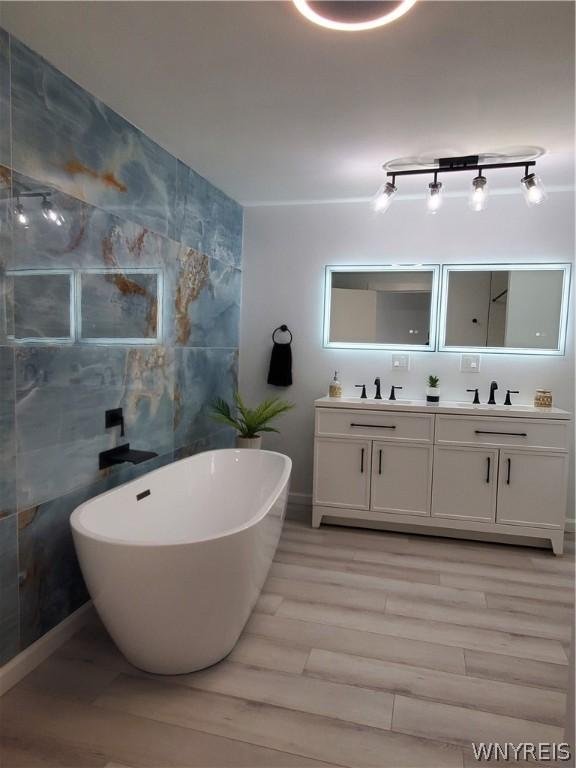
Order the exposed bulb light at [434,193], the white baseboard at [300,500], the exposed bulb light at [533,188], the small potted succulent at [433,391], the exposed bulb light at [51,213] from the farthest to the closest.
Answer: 1. the white baseboard at [300,500]
2. the small potted succulent at [433,391]
3. the exposed bulb light at [434,193]
4. the exposed bulb light at [533,188]
5. the exposed bulb light at [51,213]

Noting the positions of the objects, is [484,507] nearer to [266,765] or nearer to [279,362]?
[279,362]

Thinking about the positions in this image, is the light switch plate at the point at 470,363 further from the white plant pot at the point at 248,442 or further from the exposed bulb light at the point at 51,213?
the exposed bulb light at the point at 51,213

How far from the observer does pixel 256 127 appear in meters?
2.31

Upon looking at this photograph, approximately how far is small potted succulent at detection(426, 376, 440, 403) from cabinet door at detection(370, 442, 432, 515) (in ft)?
1.44

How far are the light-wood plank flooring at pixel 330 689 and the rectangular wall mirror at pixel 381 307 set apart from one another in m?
1.77

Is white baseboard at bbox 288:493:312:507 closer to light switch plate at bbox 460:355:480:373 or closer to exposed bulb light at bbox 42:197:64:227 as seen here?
light switch plate at bbox 460:355:480:373

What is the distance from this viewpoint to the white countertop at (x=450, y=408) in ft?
9.68

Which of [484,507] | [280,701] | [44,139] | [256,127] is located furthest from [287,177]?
[280,701]

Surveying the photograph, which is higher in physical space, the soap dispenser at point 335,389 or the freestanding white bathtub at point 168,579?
the soap dispenser at point 335,389

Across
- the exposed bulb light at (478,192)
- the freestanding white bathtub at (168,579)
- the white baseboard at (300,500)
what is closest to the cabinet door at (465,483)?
the white baseboard at (300,500)

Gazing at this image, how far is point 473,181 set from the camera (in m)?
2.74

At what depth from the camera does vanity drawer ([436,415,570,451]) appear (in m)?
2.94

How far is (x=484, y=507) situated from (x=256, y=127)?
2.67m

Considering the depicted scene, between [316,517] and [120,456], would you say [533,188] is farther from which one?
[120,456]
